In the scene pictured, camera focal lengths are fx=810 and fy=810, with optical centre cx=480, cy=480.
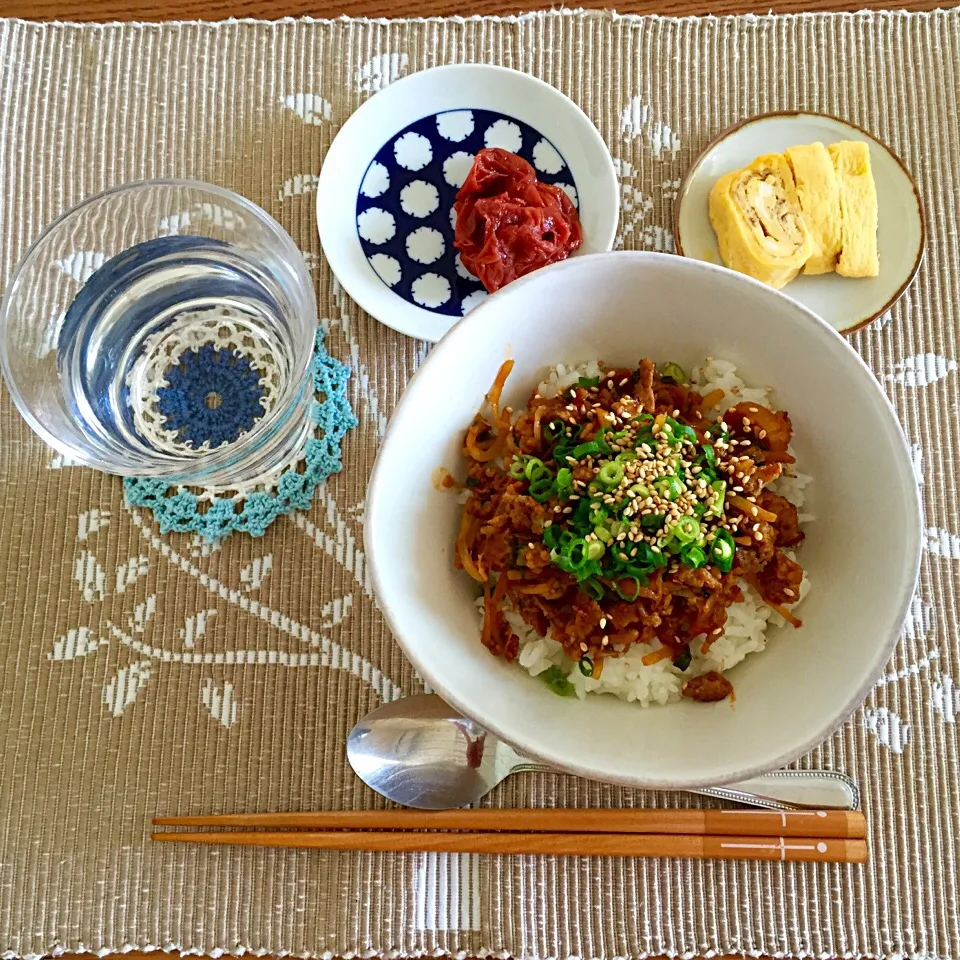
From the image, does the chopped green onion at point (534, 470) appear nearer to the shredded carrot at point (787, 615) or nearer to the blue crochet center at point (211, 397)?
the shredded carrot at point (787, 615)

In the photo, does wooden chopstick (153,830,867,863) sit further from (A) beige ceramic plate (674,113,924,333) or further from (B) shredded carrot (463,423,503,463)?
(A) beige ceramic plate (674,113,924,333)

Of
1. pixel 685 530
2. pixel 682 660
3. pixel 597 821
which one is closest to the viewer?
pixel 685 530

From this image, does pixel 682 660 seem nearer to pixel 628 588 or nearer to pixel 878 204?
pixel 628 588

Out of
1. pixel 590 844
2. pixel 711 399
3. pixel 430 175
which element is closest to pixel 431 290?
pixel 430 175

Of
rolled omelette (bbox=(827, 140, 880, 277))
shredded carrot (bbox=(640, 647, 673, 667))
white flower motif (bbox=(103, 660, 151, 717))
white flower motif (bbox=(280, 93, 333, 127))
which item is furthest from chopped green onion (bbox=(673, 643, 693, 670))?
white flower motif (bbox=(280, 93, 333, 127))

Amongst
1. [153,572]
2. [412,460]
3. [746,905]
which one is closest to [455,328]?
[412,460]
